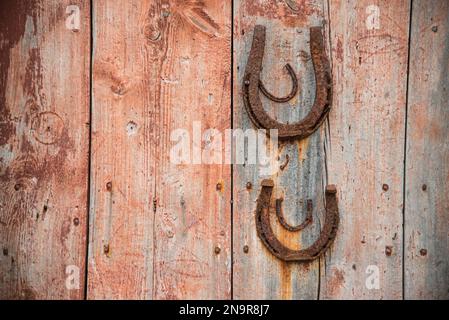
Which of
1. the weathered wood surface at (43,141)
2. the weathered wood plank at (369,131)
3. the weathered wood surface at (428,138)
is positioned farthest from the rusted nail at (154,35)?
the weathered wood surface at (428,138)

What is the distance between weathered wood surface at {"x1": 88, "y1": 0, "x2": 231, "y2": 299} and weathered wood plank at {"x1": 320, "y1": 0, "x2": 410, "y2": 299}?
26 cm

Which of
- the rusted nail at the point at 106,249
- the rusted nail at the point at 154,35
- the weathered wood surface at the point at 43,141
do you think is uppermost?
the rusted nail at the point at 154,35

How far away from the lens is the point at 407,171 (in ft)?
3.74

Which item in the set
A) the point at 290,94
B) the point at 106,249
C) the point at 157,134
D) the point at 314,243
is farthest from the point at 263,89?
the point at 106,249

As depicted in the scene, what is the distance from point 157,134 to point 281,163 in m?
0.30

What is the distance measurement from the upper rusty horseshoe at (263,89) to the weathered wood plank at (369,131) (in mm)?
38

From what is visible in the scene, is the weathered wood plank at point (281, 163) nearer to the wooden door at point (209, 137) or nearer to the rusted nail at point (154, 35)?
the wooden door at point (209, 137)

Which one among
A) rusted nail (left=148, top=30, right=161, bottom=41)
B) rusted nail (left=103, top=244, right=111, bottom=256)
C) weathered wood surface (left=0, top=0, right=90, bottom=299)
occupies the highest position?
rusted nail (left=148, top=30, right=161, bottom=41)

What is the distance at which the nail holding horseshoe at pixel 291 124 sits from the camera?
1.12 m

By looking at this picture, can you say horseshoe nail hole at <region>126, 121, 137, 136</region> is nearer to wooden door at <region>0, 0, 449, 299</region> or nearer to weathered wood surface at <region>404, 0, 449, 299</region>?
wooden door at <region>0, 0, 449, 299</region>

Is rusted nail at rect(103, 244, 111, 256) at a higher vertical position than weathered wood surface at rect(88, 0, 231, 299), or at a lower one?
lower

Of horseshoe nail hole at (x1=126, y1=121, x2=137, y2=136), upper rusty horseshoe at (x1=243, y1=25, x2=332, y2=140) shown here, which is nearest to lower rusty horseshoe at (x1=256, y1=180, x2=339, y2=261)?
upper rusty horseshoe at (x1=243, y1=25, x2=332, y2=140)

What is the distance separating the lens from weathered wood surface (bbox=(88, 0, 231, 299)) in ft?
3.74
